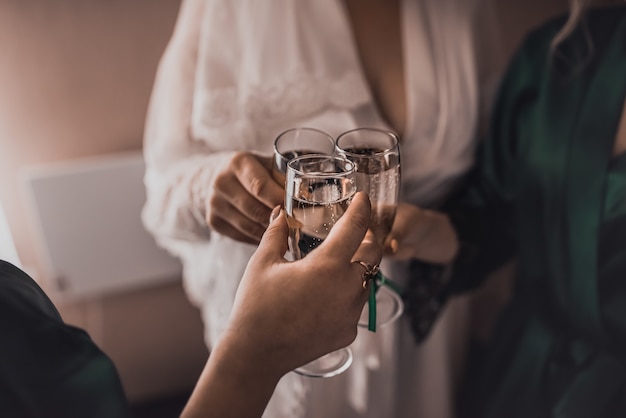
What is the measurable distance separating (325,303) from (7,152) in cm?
85

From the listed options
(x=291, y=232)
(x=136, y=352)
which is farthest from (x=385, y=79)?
(x=136, y=352)

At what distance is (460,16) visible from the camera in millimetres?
898

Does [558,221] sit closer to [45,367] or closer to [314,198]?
[314,198]

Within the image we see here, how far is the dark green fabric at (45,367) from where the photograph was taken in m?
0.45

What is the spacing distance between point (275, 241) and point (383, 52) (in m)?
0.48

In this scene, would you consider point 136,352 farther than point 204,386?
Yes

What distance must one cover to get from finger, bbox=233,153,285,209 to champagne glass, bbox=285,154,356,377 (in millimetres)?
51

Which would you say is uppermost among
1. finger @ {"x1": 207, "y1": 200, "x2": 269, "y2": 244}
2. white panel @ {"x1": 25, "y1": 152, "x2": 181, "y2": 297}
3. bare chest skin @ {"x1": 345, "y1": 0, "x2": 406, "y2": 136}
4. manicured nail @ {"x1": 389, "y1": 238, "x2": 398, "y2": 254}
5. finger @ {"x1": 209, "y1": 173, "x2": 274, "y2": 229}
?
bare chest skin @ {"x1": 345, "y1": 0, "x2": 406, "y2": 136}

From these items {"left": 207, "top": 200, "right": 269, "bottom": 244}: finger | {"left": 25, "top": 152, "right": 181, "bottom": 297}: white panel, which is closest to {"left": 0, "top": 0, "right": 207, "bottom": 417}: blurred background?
{"left": 25, "top": 152, "right": 181, "bottom": 297}: white panel

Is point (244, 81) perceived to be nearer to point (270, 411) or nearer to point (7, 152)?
point (270, 411)

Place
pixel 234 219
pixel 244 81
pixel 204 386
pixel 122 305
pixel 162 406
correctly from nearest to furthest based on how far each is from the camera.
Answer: pixel 204 386 < pixel 234 219 < pixel 244 81 < pixel 122 305 < pixel 162 406

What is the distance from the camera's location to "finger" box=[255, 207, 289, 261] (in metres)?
0.51

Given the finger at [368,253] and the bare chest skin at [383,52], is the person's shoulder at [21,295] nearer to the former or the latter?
the finger at [368,253]

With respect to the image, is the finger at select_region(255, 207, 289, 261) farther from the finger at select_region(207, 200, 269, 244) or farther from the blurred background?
the blurred background
